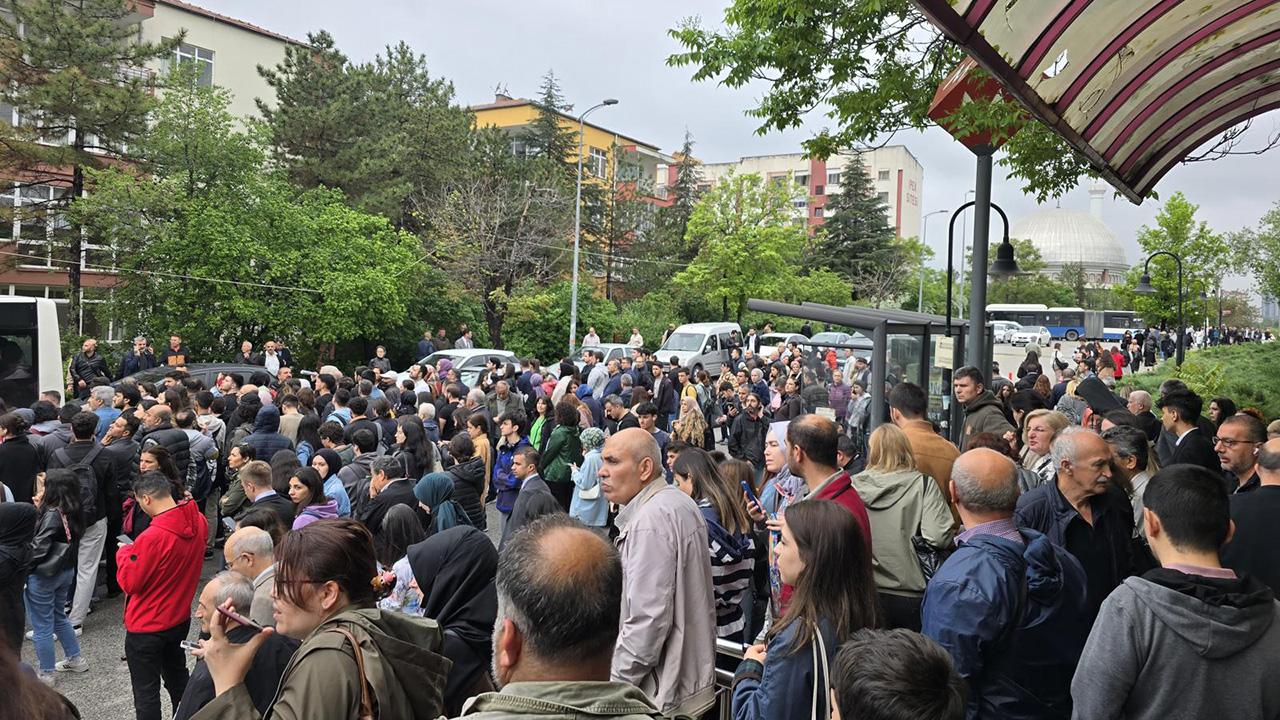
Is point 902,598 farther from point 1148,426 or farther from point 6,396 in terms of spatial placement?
point 6,396

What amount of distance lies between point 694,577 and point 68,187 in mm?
30101

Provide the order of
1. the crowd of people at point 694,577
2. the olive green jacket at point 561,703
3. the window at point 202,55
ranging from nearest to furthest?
the olive green jacket at point 561,703 < the crowd of people at point 694,577 < the window at point 202,55

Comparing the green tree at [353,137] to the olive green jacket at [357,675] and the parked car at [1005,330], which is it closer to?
the parked car at [1005,330]

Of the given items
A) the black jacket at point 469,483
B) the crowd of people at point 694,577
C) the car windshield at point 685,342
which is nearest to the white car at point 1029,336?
the car windshield at point 685,342

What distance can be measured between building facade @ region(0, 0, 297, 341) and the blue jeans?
12.0 meters

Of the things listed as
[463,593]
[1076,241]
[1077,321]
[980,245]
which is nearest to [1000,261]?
[980,245]

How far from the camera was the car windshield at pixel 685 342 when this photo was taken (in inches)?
1182

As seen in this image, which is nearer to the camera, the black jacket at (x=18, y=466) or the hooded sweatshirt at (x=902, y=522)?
the hooded sweatshirt at (x=902, y=522)

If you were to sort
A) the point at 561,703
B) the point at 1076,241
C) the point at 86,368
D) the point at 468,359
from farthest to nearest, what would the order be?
the point at 1076,241
the point at 468,359
the point at 86,368
the point at 561,703

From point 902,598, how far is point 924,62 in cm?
815

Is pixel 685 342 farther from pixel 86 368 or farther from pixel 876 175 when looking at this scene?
pixel 876 175

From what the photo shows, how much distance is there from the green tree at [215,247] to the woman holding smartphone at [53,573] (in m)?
18.2

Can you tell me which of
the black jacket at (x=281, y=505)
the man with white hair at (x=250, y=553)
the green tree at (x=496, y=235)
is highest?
the green tree at (x=496, y=235)

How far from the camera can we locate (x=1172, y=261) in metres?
30.4
